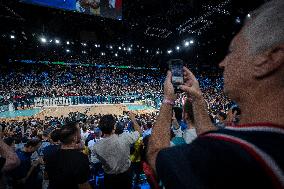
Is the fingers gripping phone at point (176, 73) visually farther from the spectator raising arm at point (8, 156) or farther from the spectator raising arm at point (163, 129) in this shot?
the spectator raising arm at point (8, 156)

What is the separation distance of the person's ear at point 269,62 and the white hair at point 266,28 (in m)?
0.02

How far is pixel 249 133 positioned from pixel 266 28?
0.30 meters

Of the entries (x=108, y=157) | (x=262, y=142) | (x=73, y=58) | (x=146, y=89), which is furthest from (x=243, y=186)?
(x=73, y=58)

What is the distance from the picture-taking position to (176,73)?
1441 mm

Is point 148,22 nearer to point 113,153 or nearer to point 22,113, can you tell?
point 22,113

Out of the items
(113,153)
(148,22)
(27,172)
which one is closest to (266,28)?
Answer: (113,153)

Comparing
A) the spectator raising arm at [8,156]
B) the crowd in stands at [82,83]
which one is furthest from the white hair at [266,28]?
the crowd in stands at [82,83]

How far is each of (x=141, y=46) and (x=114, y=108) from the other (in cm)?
1403

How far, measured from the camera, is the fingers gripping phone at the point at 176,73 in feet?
4.56

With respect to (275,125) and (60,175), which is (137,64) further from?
(275,125)

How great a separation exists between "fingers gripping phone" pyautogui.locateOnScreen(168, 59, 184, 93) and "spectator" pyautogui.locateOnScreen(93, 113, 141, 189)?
2881 millimetres

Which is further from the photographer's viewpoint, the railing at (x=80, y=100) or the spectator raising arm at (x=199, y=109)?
the railing at (x=80, y=100)

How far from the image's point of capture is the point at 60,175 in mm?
3301

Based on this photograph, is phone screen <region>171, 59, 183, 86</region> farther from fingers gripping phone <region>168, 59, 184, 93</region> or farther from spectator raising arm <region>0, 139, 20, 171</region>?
spectator raising arm <region>0, 139, 20, 171</region>
